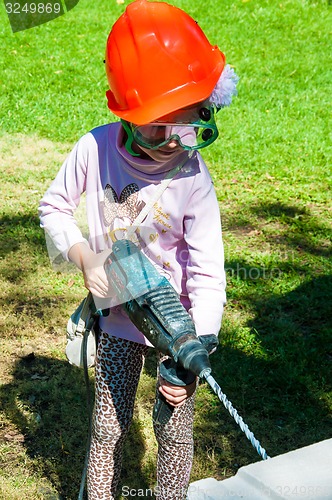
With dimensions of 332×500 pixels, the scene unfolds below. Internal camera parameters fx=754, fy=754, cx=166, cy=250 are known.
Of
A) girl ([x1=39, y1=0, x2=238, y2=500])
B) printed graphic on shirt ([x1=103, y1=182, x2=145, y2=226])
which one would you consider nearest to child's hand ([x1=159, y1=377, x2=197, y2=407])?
girl ([x1=39, y1=0, x2=238, y2=500])

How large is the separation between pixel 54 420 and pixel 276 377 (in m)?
1.15

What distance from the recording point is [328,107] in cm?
753

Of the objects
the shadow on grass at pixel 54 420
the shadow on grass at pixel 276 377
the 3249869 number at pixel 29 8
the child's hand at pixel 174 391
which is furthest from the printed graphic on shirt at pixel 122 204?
the 3249869 number at pixel 29 8

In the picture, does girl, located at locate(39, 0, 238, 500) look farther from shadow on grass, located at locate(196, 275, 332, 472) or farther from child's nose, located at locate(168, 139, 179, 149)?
shadow on grass, located at locate(196, 275, 332, 472)

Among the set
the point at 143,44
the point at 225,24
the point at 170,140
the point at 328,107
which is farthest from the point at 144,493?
the point at 225,24

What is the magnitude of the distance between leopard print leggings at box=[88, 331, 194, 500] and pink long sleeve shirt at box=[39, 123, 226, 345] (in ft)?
0.32

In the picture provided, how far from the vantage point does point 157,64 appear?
7.15ft

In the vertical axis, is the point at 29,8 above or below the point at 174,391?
below

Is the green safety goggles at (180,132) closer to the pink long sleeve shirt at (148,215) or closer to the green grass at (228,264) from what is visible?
the pink long sleeve shirt at (148,215)

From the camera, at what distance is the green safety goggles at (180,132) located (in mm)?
2191

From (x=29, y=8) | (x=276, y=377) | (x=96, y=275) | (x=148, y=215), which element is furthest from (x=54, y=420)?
(x=29, y=8)

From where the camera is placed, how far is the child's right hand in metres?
2.32

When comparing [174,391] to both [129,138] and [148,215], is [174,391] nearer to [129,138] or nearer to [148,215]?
[148,215]

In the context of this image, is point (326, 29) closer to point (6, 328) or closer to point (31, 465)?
point (6, 328)
